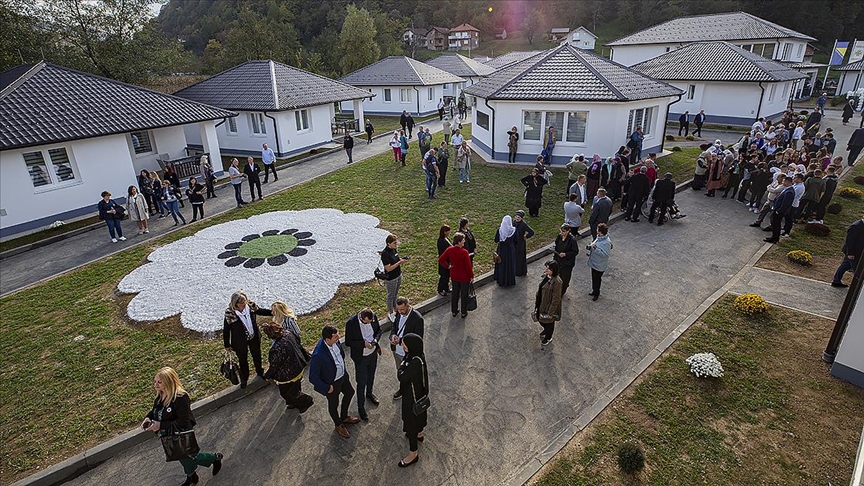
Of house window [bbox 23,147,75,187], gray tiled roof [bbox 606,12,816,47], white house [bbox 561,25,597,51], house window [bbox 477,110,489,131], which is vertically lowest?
house window [bbox 23,147,75,187]

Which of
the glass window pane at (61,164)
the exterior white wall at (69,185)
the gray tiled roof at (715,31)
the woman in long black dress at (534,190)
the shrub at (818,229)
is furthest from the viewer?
the gray tiled roof at (715,31)

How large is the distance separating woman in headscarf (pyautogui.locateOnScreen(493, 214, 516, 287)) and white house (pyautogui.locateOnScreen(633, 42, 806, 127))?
2904 centimetres

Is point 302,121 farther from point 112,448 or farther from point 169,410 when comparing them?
point 169,410

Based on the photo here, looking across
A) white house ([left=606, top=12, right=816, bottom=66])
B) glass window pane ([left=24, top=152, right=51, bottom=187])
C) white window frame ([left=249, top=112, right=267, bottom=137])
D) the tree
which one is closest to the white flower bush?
glass window pane ([left=24, top=152, right=51, bottom=187])

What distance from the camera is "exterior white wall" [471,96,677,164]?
793 inches

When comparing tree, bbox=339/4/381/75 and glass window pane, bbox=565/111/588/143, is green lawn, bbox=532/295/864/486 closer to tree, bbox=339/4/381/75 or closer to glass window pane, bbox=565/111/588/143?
glass window pane, bbox=565/111/588/143

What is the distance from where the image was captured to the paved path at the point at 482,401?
6.29 meters

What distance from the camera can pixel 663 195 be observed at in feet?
47.1

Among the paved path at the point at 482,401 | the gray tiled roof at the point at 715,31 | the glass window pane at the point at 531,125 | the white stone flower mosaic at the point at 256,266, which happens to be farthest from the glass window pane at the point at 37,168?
the gray tiled roof at the point at 715,31

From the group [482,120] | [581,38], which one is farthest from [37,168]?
[581,38]

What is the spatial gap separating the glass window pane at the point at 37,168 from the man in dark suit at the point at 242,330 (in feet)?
46.2

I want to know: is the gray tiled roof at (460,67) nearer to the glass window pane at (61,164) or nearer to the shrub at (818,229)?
the glass window pane at (61,164)

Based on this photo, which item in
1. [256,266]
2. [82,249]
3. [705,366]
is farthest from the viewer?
[82,249]

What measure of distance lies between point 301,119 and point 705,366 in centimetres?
2488
